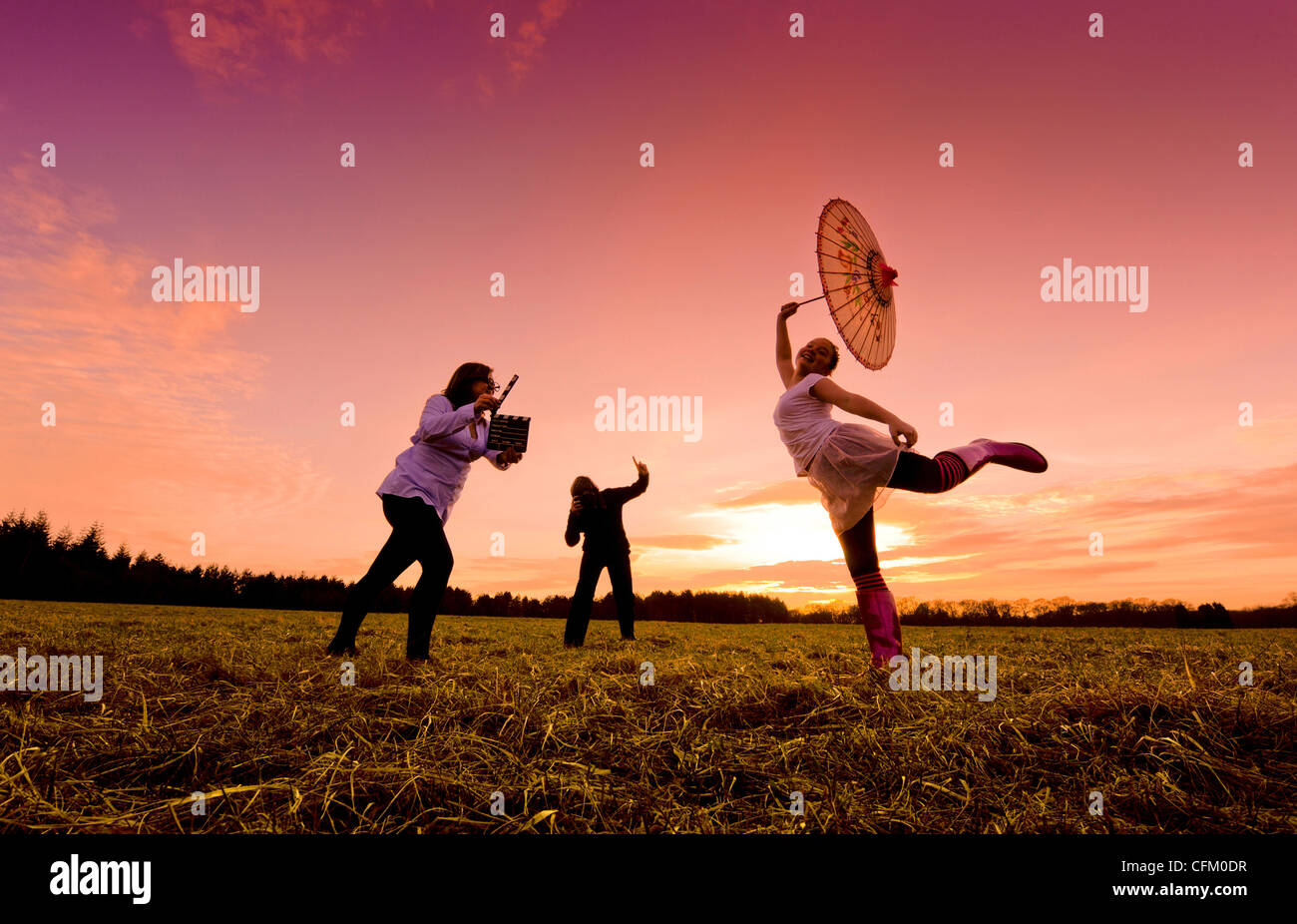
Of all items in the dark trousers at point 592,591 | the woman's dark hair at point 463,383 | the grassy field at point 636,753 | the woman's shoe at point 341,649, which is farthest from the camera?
the dark trousers at point 592,591

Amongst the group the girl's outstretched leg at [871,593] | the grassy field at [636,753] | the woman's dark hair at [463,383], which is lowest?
the grassy field at [636,753]

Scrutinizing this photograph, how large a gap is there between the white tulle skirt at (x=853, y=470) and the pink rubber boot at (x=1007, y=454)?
67 centimetres

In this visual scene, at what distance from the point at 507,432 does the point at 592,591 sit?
2719mm

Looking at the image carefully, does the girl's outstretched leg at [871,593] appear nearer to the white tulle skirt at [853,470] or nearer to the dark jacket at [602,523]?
the white tulle skirt at [853,470]

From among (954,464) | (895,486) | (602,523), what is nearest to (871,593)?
(895,486)

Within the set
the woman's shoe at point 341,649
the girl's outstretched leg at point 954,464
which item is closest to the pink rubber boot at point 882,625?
the girl's outstretched leg at point 954,464

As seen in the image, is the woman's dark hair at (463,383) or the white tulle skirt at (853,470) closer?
the white tulle skirt at (853,470)

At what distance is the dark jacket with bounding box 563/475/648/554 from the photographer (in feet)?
25.5

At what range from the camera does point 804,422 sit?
16.2ft

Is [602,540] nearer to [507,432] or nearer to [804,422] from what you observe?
[507,432]

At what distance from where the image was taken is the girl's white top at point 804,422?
4.83m

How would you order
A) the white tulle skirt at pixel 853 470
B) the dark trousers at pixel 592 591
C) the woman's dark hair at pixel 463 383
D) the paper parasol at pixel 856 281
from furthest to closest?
the dark trousers at pixel 592 591
the woman's dark hair at pixel 463 383
the paper parasol at pixel 856 281
the white tulle skirt at pixel 853 470
